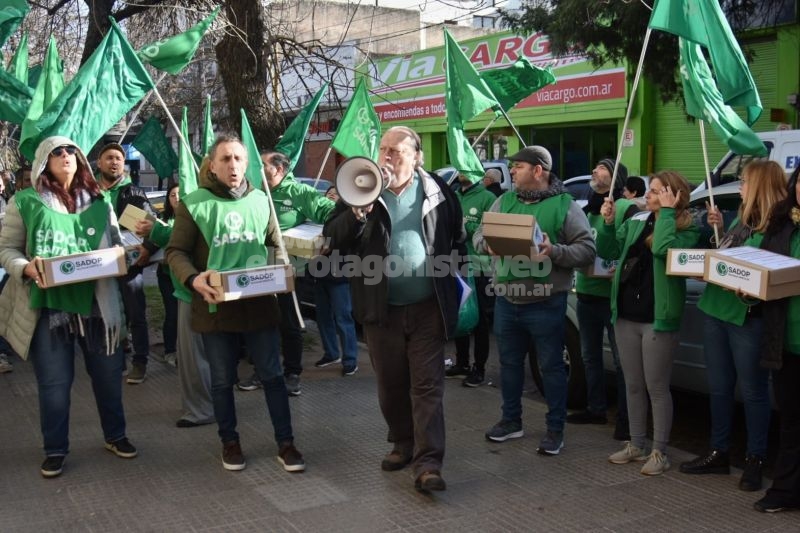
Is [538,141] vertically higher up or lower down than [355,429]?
higher up

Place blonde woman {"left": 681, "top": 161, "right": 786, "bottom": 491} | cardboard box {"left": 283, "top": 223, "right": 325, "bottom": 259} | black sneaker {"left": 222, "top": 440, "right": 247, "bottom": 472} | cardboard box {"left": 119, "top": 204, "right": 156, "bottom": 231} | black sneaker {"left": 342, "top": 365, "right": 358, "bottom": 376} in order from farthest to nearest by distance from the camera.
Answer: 1. black sneaker {"left": 342, "top": 365, "right": 358, "bottom": 376}
2. cardboard box {"left": 119, "top": 204, "right": 156, "bottom": 231}
3. cardboard box {"left": 283, "top": 223, "right": 325, "bottom": 259}
4. black sneaker {"left": 222, "top": 440, "right": 247, "bottom": 472}
5. blonde woman {"left": 681, "top": 161, "right": 786, "bottom": 491}

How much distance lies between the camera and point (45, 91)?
6102 mm

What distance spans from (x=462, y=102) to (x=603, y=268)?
1.74 metres

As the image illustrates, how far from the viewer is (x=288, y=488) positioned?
4.96 meters

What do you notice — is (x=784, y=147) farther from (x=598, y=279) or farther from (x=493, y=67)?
(x=493, y=67)

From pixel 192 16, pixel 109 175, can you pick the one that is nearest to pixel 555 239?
pixel 109 175

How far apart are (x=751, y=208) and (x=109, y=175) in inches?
196

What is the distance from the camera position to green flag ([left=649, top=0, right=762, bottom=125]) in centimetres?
543

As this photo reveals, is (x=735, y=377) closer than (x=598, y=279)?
Yes

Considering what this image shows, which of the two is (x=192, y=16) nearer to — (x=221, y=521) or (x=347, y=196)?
(x=347, y=196)

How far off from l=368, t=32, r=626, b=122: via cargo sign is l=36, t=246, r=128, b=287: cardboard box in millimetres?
10787

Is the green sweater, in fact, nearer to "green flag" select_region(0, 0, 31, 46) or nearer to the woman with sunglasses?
the woman with sunglasses

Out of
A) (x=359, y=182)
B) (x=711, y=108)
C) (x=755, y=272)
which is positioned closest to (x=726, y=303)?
(x=755, y=272)

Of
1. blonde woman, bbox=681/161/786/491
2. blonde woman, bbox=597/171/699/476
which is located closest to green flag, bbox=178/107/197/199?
blonde woman, bbox=597/171/699/476
